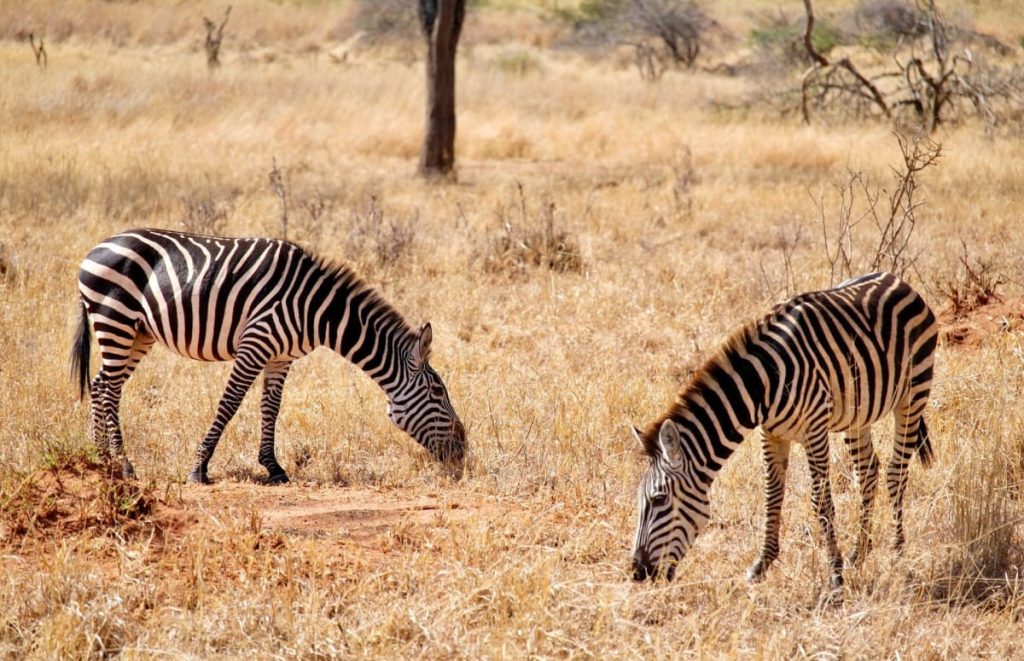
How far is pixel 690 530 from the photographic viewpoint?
14.6 feet

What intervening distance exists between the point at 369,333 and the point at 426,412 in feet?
1.88

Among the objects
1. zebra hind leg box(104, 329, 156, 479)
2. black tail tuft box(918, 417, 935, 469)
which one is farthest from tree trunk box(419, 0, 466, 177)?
black tail tuft box(918, 417, 935, 469)

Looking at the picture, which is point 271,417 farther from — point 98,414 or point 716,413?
point 716,413

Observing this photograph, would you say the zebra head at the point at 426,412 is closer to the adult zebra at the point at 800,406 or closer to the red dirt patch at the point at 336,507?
the red dirt patch at the point at 336,507

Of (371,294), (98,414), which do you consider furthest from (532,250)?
(98,414)

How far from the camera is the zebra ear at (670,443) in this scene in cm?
428

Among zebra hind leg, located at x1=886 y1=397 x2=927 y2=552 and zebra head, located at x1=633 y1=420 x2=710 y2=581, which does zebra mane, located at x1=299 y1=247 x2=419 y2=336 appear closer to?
zebra head, located at x1=633 y1=420 x2=710 y2=581

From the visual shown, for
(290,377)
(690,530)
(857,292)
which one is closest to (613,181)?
(290,377)

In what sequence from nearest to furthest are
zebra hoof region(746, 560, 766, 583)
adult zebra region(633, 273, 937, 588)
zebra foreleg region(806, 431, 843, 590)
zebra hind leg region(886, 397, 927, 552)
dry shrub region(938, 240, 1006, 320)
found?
adult zebra region(633, 273, 937, 588)
zebra foreleg region(806, 431, 843, 590)
zebra hoof region(746, 560, 766, 583)
zebra hind leg region(886, 397, 927, 552)
dry shrub region(938, 240, 1006, 320)

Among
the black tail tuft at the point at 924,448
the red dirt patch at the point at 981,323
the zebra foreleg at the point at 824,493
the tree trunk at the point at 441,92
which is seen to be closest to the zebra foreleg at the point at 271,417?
the zebra foreleg at the point at 824,493

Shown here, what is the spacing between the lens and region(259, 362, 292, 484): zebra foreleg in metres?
6.40

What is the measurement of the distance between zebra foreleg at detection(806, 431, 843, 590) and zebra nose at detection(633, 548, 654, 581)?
0.90 metres

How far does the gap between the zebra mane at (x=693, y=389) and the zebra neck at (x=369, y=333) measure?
7.43 ft

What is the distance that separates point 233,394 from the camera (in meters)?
6.32
